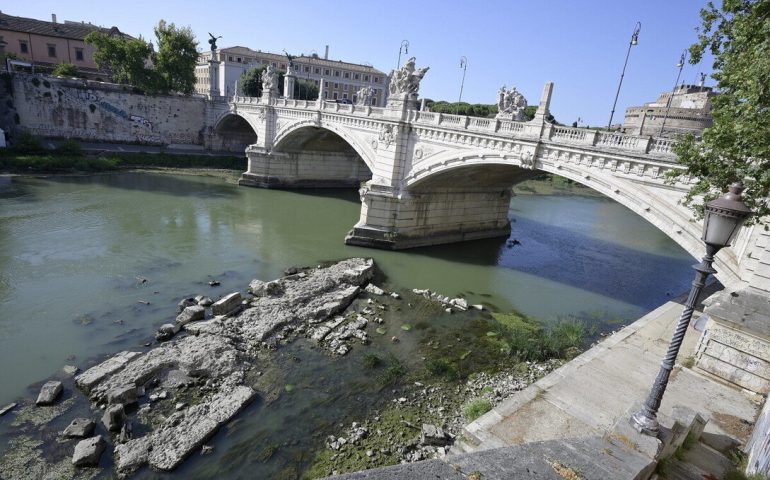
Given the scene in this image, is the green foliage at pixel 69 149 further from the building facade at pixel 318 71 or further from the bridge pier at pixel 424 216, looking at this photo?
the building facade at pixel 318 71

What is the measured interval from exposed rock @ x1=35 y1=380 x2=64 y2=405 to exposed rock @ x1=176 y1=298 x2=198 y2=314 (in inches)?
147

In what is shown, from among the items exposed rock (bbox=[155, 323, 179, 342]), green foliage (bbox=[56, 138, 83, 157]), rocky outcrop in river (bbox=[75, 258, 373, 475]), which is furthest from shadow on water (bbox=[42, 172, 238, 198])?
exposed rock (bbox=[155, 323, 179, 342])

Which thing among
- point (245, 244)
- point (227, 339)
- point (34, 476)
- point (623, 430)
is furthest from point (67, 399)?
point (245, 244)

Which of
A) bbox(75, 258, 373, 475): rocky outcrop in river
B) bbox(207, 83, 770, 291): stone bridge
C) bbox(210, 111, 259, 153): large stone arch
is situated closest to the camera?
bbox(75, 258, 373, 475): rocky outcrop in river

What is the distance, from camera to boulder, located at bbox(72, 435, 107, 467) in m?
6.68

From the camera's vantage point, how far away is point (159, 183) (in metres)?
28.4

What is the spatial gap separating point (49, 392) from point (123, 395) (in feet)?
4.56

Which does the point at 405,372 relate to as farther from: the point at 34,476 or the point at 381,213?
the point at 381,213

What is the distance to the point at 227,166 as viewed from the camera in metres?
36.3

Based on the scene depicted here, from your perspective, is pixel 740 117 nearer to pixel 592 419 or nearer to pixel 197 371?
pixel 592 419

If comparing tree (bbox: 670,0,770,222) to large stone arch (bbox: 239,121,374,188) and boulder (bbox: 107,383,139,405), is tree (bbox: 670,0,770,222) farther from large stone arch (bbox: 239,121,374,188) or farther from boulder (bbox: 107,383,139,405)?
large stone arch (bbox: 239,121,374,188)

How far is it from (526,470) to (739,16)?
847cm

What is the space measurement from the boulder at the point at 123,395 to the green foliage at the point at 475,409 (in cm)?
629

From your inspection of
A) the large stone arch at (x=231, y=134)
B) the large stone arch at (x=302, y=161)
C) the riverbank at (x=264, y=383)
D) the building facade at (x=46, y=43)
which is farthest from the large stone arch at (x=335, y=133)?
the building facade at (x=46, y=43)
